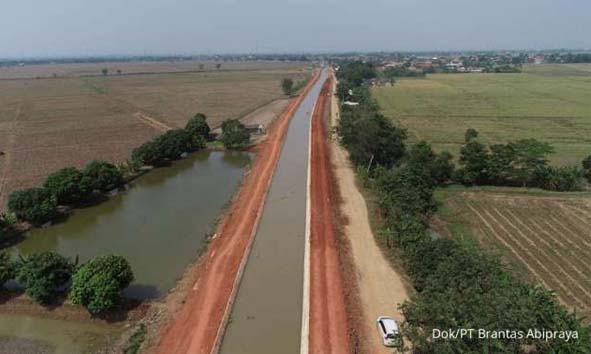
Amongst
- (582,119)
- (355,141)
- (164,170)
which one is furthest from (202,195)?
(582,119)

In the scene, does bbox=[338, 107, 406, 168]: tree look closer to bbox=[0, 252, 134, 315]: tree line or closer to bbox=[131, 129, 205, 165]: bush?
bbox=[131, 129, 205, 165]: bush

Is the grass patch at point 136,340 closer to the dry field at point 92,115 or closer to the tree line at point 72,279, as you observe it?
the tree line at point 72,279

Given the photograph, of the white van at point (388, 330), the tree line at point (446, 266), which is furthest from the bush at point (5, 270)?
the tree line at point (446, 266)

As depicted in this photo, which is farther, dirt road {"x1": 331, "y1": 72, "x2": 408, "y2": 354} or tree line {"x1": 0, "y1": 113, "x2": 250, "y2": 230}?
tree line {"x1": 0, "y1": 113, "x2": 250, "y2": 230}

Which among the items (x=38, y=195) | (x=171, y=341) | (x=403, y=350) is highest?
(x=38, y=195)

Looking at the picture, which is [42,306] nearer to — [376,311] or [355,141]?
[376,311]

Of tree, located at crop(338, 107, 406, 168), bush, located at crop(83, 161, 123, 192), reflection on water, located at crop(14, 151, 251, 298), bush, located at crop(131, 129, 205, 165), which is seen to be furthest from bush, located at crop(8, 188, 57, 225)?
tree, located at crop(338, 107, 406, 168)

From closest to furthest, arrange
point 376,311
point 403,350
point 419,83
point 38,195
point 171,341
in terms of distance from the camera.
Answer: point 403,350, point 171,341, point 376,311, point 38,195, point 419,83
